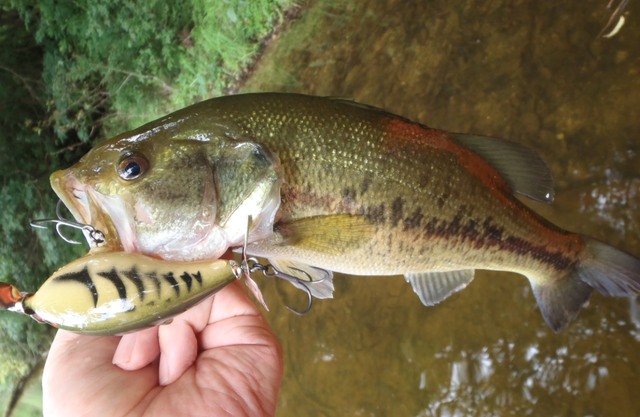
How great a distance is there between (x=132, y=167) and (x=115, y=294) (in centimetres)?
50

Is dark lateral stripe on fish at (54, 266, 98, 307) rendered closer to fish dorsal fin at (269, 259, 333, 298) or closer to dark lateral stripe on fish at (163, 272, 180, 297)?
dark lateral stripe on fish at (163, 272, 180, 297)

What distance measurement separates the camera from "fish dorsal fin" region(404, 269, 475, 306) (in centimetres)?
183

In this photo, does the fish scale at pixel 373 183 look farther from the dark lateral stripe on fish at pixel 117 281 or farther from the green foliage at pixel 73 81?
the green foliage at pixel 73 81

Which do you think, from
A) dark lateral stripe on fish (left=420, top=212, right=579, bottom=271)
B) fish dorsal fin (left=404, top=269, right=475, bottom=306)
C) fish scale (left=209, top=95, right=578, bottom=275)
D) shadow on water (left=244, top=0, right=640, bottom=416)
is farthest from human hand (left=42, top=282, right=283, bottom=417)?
shadow on water (left=244, top=0, right=640, bottom=416)

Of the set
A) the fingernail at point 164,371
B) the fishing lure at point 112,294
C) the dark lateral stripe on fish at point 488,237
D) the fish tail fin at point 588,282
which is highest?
the fishing lure at point 112,294

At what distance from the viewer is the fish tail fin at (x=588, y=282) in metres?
1.70

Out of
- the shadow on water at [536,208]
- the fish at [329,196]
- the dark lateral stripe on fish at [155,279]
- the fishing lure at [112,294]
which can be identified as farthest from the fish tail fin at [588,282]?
the dark lateral stripe on fish at [155,279]

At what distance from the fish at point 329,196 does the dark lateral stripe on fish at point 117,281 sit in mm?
219

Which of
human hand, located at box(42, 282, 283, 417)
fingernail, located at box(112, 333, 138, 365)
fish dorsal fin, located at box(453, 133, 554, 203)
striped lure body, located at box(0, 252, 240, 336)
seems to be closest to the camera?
striped lure body, located at box(0, 252, 240, 336)

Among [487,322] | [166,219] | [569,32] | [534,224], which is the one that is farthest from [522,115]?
[166,219]

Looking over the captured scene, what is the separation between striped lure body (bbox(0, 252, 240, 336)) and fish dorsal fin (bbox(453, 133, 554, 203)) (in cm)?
130

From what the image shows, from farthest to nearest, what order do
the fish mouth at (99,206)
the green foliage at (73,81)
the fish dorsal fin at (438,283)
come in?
1. the green foliage at (73,81)
2. the fish dorsal fin at (438,283)
3. the fish mouth at (99,206)

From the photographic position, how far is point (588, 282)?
1.77m

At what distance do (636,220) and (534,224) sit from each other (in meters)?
0.82
